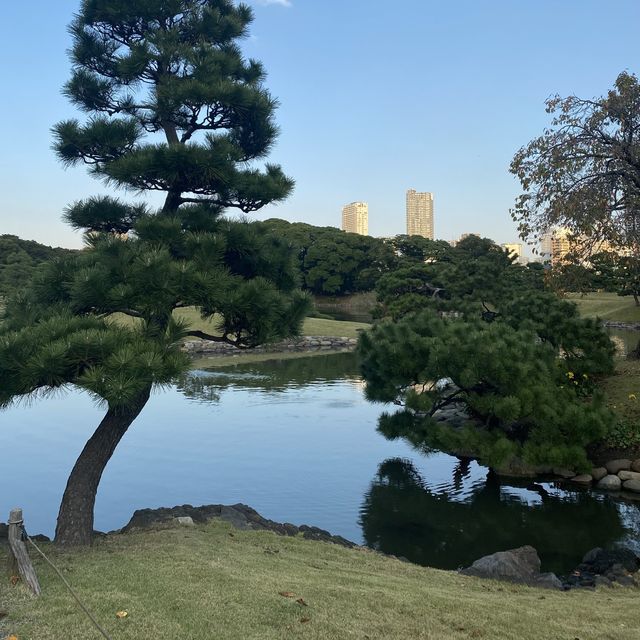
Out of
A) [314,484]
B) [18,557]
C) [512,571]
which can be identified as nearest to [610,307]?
[314,484]

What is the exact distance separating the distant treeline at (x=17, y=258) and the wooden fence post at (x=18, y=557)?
44863 millimetres

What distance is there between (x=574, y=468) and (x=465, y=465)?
3.02 meters

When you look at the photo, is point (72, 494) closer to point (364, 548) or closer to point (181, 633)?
point (181, 633)

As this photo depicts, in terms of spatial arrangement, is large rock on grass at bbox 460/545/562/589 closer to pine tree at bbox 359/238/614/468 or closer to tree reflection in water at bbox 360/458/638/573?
tree reflection in water at bbox 360/458/638/573

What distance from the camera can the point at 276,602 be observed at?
6062mm

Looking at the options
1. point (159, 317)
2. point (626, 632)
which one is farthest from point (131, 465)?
point (626, 632)

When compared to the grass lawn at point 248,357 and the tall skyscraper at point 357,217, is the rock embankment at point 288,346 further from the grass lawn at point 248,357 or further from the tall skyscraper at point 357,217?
the tall skyscraper at point 357,217

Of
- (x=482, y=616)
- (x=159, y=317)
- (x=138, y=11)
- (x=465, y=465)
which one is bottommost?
(x=465, y=465)

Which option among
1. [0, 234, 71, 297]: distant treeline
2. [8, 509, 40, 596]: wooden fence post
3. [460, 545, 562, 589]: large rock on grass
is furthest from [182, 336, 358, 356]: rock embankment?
[8, 509, 40, 596]: wooden fence post

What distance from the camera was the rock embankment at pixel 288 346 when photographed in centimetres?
4175

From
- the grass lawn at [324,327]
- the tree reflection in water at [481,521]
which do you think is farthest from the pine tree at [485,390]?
the grass lawn at [324,327]

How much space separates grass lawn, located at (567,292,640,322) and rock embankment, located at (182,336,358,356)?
23974 millimetres

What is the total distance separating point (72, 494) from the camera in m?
8.78

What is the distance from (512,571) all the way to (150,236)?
7310 millimetres
